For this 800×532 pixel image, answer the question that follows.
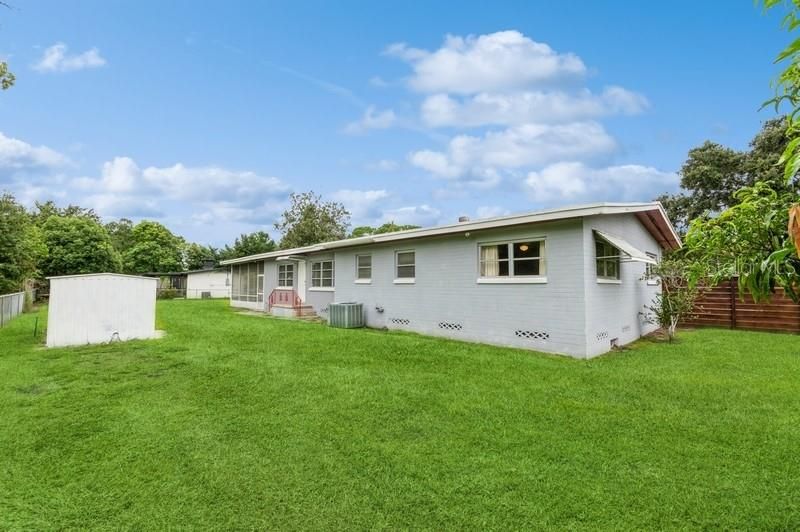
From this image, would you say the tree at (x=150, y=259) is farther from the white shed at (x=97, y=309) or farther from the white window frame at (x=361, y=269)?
the white shed at (x=97, y=309)

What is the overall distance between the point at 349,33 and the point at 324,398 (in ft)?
44.1

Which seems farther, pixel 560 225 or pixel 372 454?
pixel 560 225

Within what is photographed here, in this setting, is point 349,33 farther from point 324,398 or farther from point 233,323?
point 324,398

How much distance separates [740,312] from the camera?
568 inches

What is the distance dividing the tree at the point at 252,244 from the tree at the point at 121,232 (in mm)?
19237

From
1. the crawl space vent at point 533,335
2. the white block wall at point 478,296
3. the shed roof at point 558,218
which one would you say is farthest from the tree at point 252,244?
the crawl space vent at point 533,335

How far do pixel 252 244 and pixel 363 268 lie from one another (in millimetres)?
38598

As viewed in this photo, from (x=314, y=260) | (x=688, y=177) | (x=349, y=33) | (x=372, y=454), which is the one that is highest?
(x=349, y=33)

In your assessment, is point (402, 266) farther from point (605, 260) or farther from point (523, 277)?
point (605, 260)

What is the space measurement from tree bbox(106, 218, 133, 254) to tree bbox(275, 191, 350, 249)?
92.5 ft

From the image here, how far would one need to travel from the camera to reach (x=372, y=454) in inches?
170

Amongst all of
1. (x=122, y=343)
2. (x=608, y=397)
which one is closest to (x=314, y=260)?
(x=122, y=343)

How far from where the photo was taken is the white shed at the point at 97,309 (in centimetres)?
1055

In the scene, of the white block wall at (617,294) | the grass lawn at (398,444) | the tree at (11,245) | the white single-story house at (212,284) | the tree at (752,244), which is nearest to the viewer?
the tree at (752,244)
